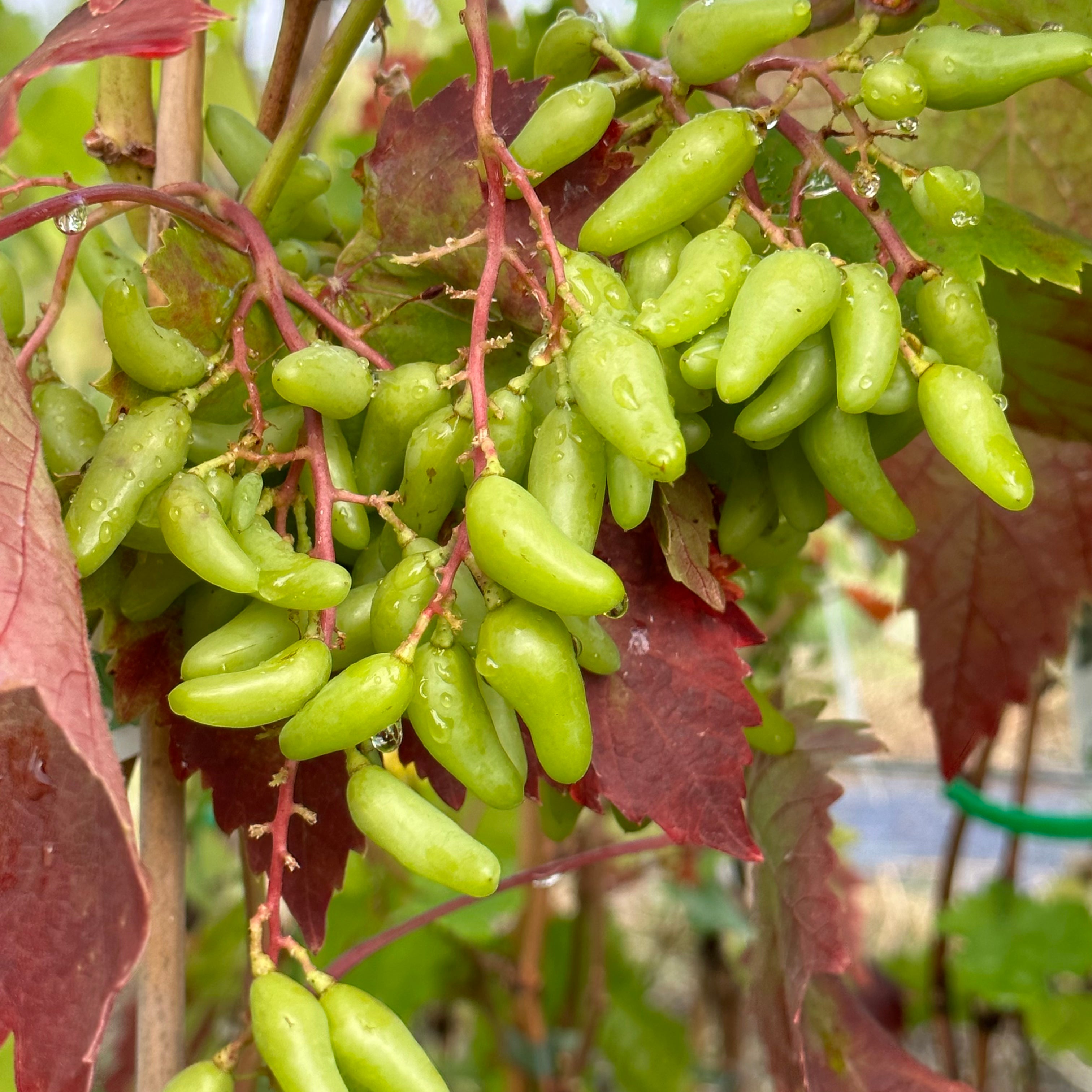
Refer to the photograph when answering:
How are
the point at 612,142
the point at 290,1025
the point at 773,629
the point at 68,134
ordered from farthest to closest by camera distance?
the point at 773,629 → the point at 68,134 → the point at 612,142 → the point at 290,1025

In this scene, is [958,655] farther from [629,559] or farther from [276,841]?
[276,841]

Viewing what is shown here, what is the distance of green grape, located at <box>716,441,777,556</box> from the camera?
44 cm

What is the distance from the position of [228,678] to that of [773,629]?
97cm

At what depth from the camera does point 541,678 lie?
12.9 inches

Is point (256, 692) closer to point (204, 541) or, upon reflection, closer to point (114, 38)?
point (204, 541)

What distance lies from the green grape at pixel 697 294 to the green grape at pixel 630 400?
0.07 ft

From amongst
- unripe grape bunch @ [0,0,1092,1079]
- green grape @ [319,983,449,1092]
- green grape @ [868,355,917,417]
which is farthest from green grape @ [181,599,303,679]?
green grape @ [868,355,917,417]

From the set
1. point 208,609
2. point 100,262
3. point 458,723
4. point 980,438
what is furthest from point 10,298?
point 980,438

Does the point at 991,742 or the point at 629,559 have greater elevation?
the point at 629,559

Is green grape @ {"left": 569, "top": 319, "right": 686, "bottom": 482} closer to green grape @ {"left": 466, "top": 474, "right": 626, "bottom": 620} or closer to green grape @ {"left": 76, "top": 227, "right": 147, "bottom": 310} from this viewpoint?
green grape @ {"left": 466, "top": 474, "right": 626, "bottom": 620}

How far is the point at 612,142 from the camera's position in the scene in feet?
1.40

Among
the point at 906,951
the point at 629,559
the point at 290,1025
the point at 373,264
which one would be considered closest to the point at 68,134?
the point at 373,264

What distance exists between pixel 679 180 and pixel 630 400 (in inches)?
3.8

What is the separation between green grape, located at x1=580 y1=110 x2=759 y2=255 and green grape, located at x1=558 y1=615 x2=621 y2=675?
0.41 ft
